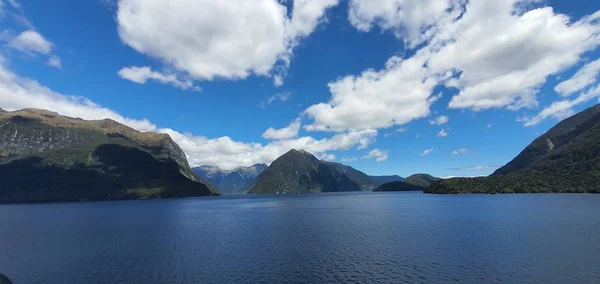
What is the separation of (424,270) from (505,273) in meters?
13.3

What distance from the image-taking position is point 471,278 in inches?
2064

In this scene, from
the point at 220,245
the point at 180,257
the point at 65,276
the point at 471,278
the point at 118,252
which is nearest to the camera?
the point at 471,278

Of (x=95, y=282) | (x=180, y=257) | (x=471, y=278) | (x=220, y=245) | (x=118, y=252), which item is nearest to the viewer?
(x=471, y=278)

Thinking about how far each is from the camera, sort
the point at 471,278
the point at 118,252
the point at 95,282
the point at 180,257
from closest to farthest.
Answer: the point at 471,278 < the point at 95,282 < the point at 180,257 < the point at 118,252

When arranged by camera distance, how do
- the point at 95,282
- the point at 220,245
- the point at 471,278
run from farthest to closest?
1. the point at 220,245
2. the point at 95,282
3. the point at 471,278

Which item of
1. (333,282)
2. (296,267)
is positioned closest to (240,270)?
(296,267)

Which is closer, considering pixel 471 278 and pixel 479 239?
pixel 471 278

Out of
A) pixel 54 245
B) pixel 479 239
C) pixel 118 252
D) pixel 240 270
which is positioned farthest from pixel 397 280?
pixel 54 245

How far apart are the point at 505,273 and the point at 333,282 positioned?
3028 cm

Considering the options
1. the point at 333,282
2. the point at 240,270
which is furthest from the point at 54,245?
the point at 333,282

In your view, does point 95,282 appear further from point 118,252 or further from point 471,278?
point 471,278

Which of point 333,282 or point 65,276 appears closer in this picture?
point 333,282

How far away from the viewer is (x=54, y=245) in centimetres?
9369

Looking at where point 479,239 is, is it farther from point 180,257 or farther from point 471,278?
point 180,257
